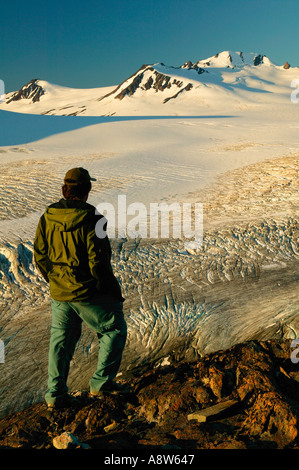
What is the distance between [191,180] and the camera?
7.96 m

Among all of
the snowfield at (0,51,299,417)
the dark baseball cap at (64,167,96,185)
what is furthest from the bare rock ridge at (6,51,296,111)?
Answer: the dark baseball cap at (64,167,96,185)

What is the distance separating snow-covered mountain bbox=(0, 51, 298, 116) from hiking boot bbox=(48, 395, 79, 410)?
7646cm

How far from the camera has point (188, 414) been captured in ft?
9.17

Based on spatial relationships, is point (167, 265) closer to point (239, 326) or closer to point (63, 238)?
point (239, 326)

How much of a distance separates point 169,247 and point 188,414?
281cm

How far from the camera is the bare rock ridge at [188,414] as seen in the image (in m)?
2.50

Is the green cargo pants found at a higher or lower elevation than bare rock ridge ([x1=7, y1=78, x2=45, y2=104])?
lower

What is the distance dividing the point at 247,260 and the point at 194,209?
1.62 m

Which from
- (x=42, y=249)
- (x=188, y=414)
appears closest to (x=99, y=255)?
(x=42, y=249)

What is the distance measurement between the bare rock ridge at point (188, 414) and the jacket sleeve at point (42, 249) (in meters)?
1.09

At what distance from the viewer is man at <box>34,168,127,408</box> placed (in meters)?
2.84

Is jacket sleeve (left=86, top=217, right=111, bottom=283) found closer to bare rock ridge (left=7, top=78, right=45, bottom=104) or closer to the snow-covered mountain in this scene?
the snow-covered mountain

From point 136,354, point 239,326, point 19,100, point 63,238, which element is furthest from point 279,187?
point 19,100

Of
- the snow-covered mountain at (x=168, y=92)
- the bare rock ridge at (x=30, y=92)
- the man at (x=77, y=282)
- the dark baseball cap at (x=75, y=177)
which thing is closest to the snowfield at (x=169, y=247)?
the man at (x=77, y=282)
